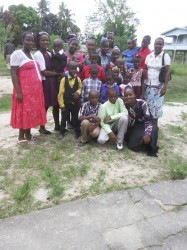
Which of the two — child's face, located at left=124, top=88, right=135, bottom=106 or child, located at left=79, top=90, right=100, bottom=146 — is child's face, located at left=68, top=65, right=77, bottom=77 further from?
child's face, located at left=124, top=88, right=135, bottom=106

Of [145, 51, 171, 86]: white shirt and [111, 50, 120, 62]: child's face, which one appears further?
[111, 50, 120, 62]: child's face

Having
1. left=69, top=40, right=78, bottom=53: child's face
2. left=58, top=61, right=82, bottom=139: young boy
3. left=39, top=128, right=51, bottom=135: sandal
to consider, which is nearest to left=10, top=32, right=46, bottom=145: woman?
left=58, top=61, right=82, bottom=139: young boy

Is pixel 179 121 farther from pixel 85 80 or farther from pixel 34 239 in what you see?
pixel 34 239

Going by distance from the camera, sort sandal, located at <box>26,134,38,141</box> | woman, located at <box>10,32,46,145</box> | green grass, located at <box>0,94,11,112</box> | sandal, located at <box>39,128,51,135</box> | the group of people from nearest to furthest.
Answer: woman, located at <box>10,32,46,145</box> → the group of people → sandal, located at <box>26,134,38,141</box> → sandal, located at <box>39,128,51,135</box> → green grass, located at <box>0,94,11,112</box>

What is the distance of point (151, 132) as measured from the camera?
4.16 metres

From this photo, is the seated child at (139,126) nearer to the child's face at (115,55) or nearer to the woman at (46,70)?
the child's face at (115,55)

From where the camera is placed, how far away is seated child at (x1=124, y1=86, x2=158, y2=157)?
416 centimetres

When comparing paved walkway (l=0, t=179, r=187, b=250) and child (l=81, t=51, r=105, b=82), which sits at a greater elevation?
child (l=81, t=51, r=105, b=82)

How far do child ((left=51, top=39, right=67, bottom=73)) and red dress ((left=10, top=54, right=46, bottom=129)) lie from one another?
0.45 m

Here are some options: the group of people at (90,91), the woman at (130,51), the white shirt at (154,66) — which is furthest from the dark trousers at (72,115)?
the woman at (130,51)

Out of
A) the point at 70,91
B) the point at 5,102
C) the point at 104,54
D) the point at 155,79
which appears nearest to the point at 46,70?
the point at 70,91

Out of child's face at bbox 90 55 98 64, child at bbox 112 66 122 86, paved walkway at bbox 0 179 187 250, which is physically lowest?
paved walkway at bbox 0 179 187 250

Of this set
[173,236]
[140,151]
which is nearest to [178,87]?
[140,151]

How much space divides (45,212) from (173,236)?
1238 mm
